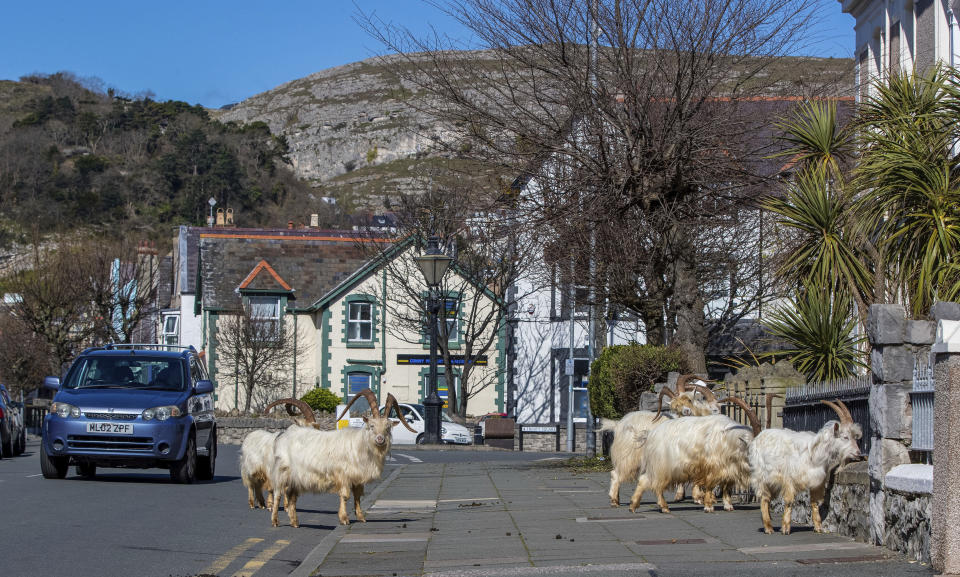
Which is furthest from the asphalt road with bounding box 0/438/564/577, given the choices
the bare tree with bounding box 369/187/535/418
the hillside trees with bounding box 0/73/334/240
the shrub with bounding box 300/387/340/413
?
the hillside trees with bounding box 0/73/334/240

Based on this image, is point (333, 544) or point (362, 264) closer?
point (333, 544)

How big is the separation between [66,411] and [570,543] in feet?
30.5

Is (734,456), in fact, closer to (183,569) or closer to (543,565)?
(543,565)

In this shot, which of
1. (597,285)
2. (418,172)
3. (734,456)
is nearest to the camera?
(734,456)

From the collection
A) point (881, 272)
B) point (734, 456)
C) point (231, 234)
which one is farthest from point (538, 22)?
point (231, 234)

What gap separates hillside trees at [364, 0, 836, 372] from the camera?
1831cm

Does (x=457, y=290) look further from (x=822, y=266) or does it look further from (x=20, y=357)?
(x=822, y=266)

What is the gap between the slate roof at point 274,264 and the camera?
178 feet

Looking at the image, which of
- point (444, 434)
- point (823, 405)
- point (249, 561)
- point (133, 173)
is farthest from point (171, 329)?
point (133, 173)

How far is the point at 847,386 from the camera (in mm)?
10664

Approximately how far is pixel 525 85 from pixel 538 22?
1.06 metres

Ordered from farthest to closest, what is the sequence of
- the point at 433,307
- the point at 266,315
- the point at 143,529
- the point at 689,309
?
the point at 266,315 < the point at 433,307 < the point at 689,309 < the point at 143,529

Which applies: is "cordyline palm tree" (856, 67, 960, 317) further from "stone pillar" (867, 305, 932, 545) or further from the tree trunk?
"stone pillar" (867, 305, 932, 545)

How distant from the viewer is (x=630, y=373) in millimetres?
21172
